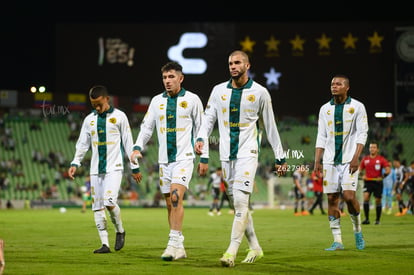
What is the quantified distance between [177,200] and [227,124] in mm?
1391

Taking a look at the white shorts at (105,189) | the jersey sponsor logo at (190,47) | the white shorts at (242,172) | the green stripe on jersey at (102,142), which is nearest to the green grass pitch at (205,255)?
the white shorts at (105,189)

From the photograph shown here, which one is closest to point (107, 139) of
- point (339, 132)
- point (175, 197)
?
point (175, 197)

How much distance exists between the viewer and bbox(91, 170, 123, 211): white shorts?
1230 centimetres

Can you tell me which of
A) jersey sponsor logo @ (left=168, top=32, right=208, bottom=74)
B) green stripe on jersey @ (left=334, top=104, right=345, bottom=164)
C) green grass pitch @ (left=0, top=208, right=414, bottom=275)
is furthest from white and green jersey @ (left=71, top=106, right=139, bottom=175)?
jersey sponsor logo @ (left=168, top=32, right=208, bottom=74)

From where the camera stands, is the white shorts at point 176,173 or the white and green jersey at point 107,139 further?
the white and green jersey at point 107,139

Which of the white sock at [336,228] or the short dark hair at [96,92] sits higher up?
the short dark hair at [96,92]

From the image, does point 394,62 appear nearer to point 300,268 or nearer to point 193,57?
point 193,57

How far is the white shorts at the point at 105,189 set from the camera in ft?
40.4

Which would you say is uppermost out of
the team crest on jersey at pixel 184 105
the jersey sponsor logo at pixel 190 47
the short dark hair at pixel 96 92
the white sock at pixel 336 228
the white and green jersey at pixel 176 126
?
the jersey sponsor logo at pixel 190 47

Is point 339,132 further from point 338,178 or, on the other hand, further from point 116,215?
point 116,215

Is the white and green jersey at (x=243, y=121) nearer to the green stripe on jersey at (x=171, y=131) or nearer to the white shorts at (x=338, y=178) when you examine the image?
the green stripe on jersey at (x=171, y=131)

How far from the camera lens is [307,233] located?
17.7 meters

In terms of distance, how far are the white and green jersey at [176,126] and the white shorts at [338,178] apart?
2.93m

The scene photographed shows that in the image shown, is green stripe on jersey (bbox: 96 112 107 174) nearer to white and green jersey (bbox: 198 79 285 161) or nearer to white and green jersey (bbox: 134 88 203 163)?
white and green jersey (bbox: 134 88 203 163)
